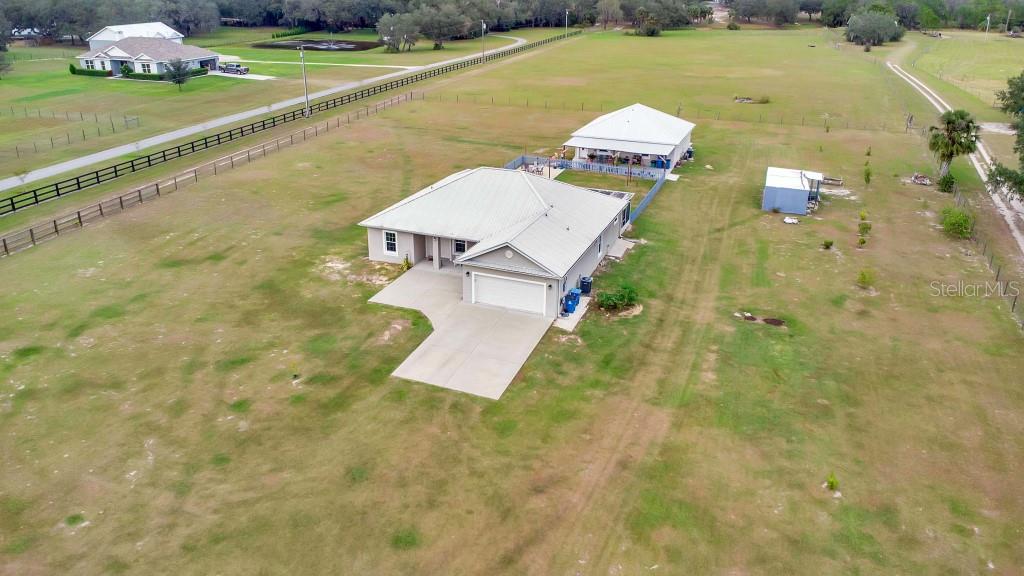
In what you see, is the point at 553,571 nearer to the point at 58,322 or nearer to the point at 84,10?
the point at 58,322

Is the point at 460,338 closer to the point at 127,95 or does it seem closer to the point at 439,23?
the point at 127,95

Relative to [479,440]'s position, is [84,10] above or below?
above

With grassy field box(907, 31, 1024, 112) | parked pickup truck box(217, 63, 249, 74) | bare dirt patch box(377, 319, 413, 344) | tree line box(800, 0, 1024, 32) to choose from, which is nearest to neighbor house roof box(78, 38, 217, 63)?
parked pickup truck box(217, 63, 249, 74)

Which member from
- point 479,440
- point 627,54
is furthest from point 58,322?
point 627,54

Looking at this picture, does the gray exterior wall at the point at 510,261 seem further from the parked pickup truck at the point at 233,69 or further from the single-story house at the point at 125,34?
the single-story house at the point at 125,34

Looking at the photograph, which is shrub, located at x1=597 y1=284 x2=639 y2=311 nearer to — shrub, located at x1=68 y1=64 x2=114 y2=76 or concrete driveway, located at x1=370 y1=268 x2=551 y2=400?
concrete driveway, located at x1=370 y1=268 x2=551 y2=400

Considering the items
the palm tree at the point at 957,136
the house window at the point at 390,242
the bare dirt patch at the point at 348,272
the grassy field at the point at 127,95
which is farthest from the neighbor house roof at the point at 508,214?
the grassy field at the point at 127,95
